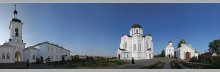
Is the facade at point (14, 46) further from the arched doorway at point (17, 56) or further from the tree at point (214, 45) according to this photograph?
the tree at point (214, 45)

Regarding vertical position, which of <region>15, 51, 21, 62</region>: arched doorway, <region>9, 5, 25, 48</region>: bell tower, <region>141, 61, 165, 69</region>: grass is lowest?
<region>141, 61, 165, 69</region>: grass

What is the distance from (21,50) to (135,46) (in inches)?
115

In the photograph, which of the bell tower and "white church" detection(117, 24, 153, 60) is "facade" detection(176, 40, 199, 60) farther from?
the bell tower

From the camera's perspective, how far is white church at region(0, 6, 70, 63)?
1141 cm

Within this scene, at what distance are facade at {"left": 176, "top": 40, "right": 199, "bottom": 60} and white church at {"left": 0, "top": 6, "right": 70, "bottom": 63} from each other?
2.85m

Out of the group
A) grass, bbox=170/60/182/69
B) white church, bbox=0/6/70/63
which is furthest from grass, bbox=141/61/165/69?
white church, bbox=0/6/70/63

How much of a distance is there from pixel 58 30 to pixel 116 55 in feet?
5.23

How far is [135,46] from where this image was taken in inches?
469

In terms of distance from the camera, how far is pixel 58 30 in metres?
11.5

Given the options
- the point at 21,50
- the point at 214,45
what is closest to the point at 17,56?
the point at 21,50

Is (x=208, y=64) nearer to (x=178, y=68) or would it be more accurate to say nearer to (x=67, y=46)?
(x=178, y=68)

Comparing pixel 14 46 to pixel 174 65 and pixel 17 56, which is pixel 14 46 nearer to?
pixel 17 56

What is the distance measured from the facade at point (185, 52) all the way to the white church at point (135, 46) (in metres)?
0.73

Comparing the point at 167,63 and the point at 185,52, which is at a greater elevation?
the point at 185,52
